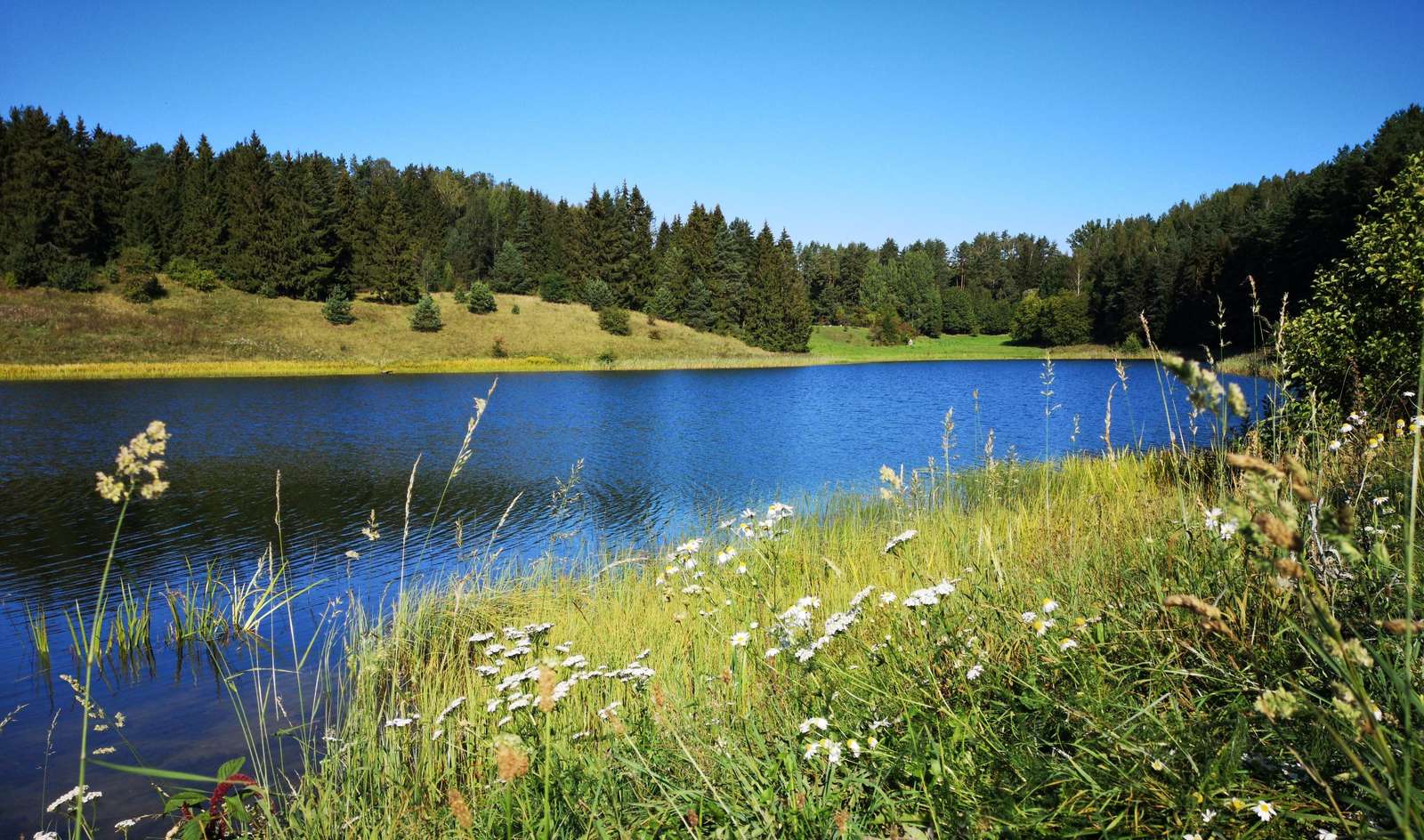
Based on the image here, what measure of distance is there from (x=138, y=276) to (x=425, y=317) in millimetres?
15533

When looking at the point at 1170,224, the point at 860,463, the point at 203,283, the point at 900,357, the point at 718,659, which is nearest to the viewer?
the point at 718,659

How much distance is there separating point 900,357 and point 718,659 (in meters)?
63.9

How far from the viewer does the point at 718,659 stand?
3.82 meters

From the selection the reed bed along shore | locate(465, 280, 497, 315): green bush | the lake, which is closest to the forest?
locate(465, 280, 497, 315): green bush

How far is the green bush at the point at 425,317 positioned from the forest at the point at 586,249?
4.98m

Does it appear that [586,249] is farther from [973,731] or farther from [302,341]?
[973,731]

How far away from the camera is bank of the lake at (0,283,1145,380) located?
3691cm

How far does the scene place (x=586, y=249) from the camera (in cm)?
6228

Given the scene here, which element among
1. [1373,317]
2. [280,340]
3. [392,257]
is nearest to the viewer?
[1373,317]

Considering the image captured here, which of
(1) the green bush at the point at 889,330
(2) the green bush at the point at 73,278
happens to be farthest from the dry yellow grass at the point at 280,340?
(1) the green bush at the point at 889,330

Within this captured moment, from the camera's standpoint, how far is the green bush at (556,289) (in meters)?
61.3

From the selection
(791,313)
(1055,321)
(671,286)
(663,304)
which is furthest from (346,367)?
(1055,321)

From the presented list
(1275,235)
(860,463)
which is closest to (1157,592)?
(860,463)

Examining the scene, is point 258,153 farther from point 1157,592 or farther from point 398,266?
point 1157,592
